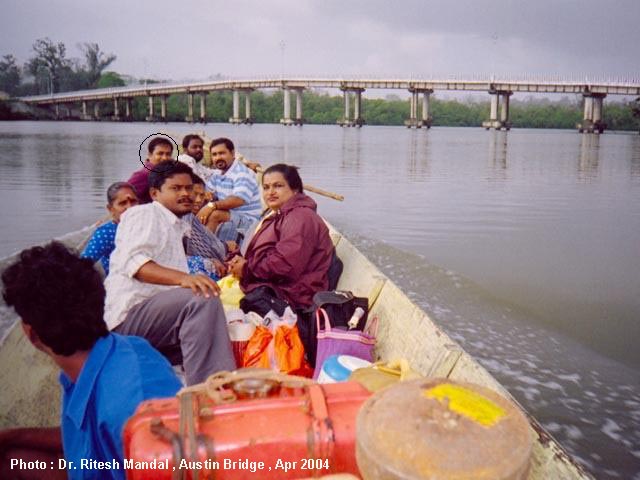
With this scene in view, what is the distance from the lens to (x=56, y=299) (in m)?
1.65

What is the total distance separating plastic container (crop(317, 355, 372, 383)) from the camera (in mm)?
2615

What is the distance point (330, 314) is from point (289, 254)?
660mm

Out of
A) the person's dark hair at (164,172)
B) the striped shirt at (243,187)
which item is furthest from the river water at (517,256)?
the person's dark hair at (164,172)

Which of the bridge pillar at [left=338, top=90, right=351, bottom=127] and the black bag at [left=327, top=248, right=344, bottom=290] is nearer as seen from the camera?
the black bag at [left=327, top=248, right=344, bottom=290]

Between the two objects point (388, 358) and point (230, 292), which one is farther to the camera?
point (230, 292)

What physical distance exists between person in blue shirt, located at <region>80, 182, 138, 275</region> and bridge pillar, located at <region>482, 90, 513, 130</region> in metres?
63.9

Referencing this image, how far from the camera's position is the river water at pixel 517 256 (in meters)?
4.39

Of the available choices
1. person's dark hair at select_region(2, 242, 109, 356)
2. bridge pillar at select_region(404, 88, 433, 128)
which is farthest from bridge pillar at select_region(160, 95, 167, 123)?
person's dark hair at select_region(2, 242, 109, 356)

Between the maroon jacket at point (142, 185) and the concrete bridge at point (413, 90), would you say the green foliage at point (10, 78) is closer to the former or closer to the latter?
the concrete bridge at point (413, 90)

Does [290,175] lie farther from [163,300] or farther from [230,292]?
[163,300]

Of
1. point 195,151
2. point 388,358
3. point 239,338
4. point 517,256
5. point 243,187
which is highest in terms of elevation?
point 195,151

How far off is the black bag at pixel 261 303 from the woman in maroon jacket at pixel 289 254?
11cm

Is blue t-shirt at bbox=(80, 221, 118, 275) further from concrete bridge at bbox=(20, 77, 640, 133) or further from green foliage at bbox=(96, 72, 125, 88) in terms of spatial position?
green foliage at bbox=(96, 72, 125, 88)

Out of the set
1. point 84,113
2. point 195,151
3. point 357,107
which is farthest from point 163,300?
point 84,113
